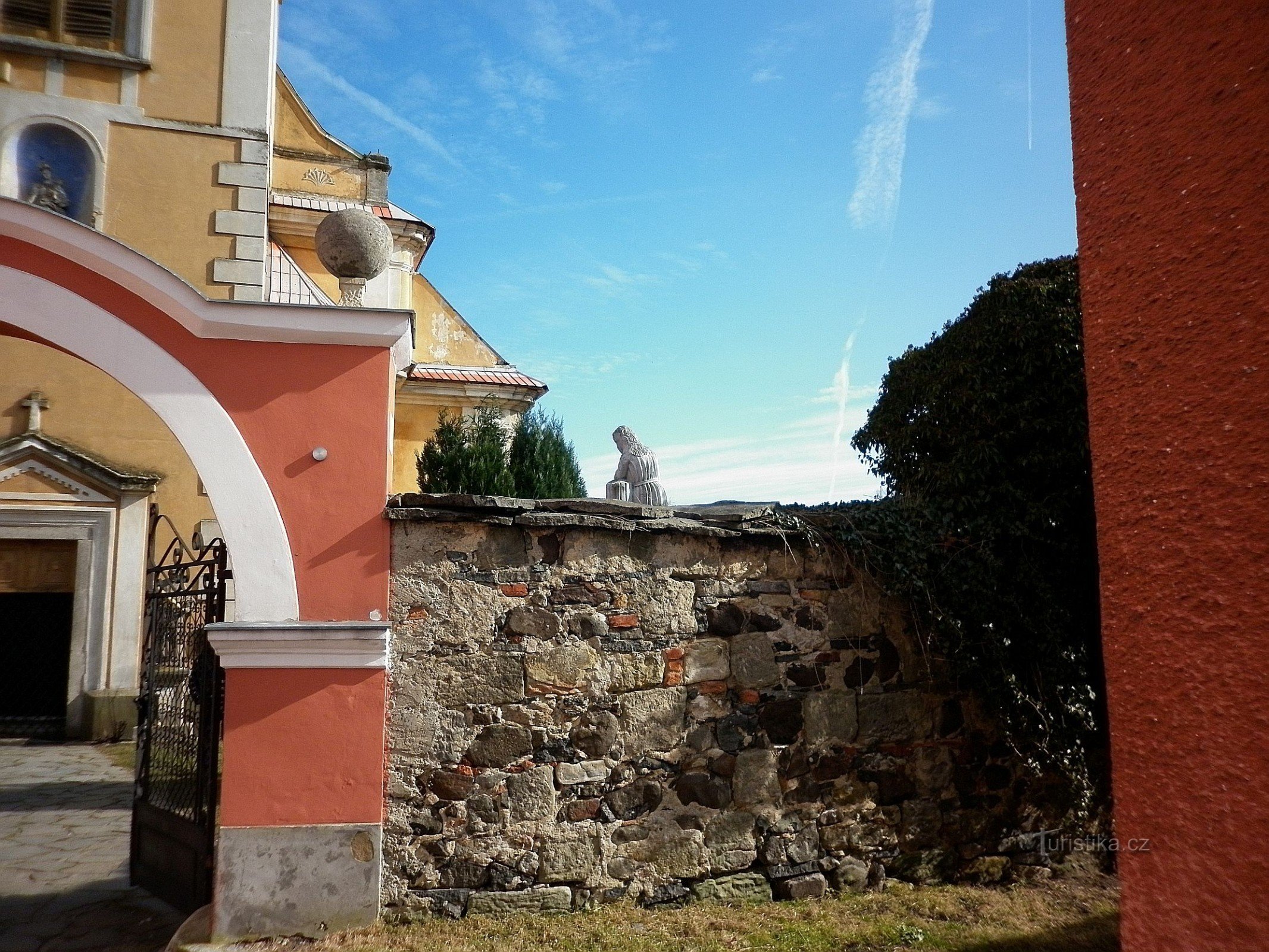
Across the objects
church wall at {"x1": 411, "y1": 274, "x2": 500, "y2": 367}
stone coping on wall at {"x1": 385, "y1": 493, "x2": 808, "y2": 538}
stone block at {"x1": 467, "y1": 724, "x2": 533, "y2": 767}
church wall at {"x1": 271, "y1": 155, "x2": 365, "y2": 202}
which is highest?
church wall at {"x1": 271, "y1": 155, "x2": 365, "y2": 202}

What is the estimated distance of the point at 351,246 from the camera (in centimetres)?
511

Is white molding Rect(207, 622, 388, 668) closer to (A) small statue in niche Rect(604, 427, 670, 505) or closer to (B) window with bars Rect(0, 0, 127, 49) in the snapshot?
(A) small statue in niche Rect(604, 427, 670, 505)

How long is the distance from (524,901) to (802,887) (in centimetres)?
152

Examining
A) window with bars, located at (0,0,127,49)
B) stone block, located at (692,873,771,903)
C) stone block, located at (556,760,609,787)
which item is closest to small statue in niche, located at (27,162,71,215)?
window with bars, located at (0,0,127,49)

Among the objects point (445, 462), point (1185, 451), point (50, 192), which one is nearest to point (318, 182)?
point (50, 192)

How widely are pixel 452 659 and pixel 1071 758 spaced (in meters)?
3.54

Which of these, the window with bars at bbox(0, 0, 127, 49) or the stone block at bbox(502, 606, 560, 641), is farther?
the window with bars at bbox(0, 0, 127, 49)

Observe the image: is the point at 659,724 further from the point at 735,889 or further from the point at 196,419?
the point at 196,419

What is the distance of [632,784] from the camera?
193 inches

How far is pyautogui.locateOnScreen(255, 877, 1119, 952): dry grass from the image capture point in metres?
4.32

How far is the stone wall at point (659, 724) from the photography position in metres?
4.70

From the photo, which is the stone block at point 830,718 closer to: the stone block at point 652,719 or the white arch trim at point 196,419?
the stone block at point 652,719

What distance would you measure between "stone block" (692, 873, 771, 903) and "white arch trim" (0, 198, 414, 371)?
10.8 ft

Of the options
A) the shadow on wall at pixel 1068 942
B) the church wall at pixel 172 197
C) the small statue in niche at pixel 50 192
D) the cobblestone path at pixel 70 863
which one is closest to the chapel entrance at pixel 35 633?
the cobblestone path at pixel 70 863
